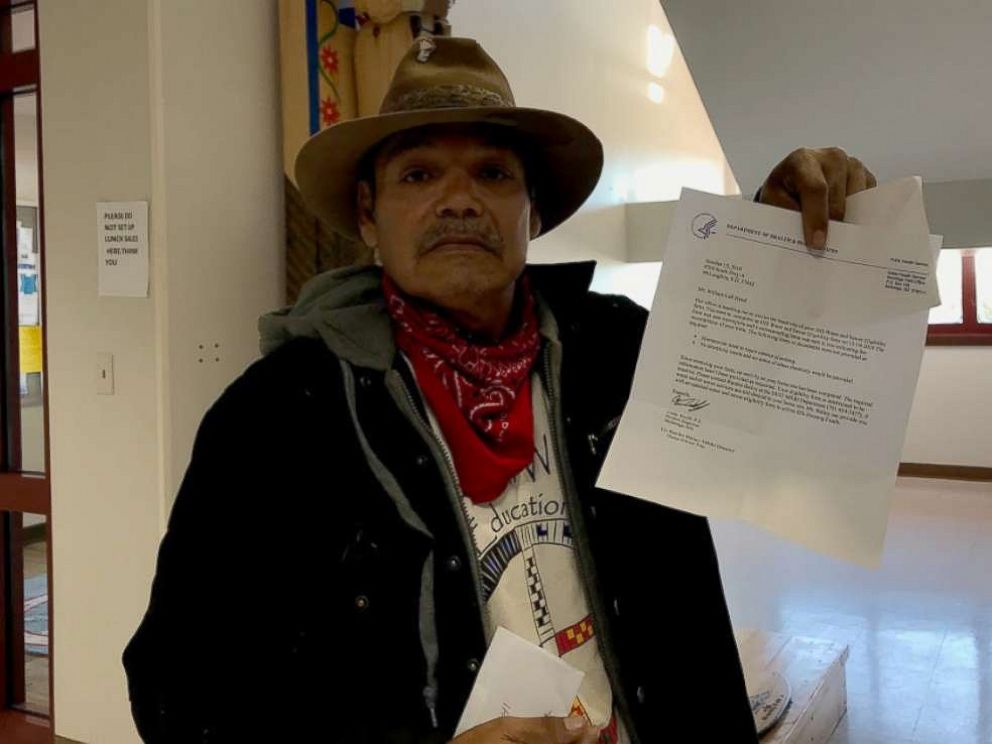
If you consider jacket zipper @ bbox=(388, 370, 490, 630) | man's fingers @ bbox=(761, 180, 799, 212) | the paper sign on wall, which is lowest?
jacket zipper @ bbox=(388, 370, 490, 630)

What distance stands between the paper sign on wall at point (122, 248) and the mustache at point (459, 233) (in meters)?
1.15

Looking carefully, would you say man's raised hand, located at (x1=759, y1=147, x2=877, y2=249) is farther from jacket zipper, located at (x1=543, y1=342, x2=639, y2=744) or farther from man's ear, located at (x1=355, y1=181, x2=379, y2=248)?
man's ear, located at (x1=355, y1=181, x2=379, y2=248)

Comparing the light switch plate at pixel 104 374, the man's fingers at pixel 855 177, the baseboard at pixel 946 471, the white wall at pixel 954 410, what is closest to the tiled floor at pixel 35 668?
the light switch plate at pixel 104 374

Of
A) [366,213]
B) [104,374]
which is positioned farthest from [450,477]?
[104,374]

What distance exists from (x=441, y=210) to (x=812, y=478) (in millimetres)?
483

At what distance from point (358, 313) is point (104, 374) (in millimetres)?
1246

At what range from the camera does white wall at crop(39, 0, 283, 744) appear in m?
1.92

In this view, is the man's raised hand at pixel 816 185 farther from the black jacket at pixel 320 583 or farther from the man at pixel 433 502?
the black jacket at pixel 320 583

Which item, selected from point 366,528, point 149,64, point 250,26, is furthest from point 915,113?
point 366,528

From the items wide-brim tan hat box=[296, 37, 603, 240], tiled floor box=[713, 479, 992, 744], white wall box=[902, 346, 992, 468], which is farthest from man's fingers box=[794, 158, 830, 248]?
white wall box=[902, 346, 992, 468]

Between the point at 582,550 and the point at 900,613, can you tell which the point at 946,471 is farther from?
the point at 582,550

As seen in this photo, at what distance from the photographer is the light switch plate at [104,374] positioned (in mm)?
2000

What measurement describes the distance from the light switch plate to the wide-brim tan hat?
103 centimetres

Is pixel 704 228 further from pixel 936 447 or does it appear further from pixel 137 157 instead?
pixel 936 447
